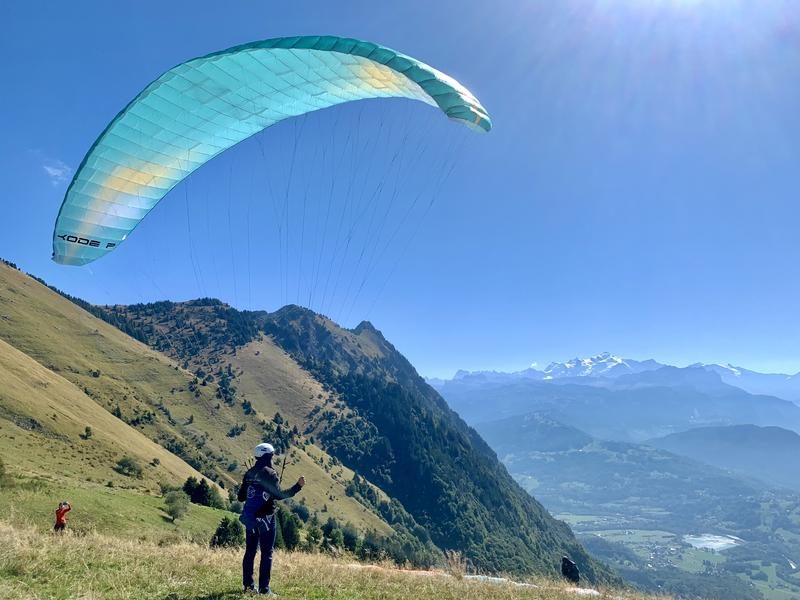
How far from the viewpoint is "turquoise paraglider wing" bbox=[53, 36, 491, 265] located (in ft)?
47.9

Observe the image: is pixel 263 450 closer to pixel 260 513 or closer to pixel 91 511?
pixel 260 513

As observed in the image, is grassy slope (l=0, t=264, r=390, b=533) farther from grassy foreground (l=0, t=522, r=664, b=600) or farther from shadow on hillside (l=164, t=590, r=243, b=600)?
shadow on hillside (l=164, t=590, r=243, b=600)

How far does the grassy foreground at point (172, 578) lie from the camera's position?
27.4 feet

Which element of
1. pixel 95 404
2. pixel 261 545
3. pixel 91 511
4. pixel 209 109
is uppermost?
pixel 209 109

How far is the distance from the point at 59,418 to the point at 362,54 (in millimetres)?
68114

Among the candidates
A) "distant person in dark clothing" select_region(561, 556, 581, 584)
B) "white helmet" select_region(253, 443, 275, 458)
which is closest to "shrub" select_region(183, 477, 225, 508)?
"distant person in dark clothing" select_region(561, 556, 581, 584)

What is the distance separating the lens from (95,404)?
91250mm

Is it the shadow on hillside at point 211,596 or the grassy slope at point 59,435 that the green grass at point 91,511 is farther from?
the shadow on hillside at point 211,596

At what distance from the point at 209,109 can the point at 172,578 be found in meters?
13.0

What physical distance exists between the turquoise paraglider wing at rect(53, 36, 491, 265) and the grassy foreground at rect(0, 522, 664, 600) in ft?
32.0

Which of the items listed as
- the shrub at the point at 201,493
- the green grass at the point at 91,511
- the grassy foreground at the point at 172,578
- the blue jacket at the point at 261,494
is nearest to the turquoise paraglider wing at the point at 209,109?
the blue jacket at the point at 261,494

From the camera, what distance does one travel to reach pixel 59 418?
66.8m

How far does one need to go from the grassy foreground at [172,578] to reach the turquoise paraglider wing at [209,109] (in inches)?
384

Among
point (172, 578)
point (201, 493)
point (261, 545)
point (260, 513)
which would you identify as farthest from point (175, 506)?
point (260, 513)
